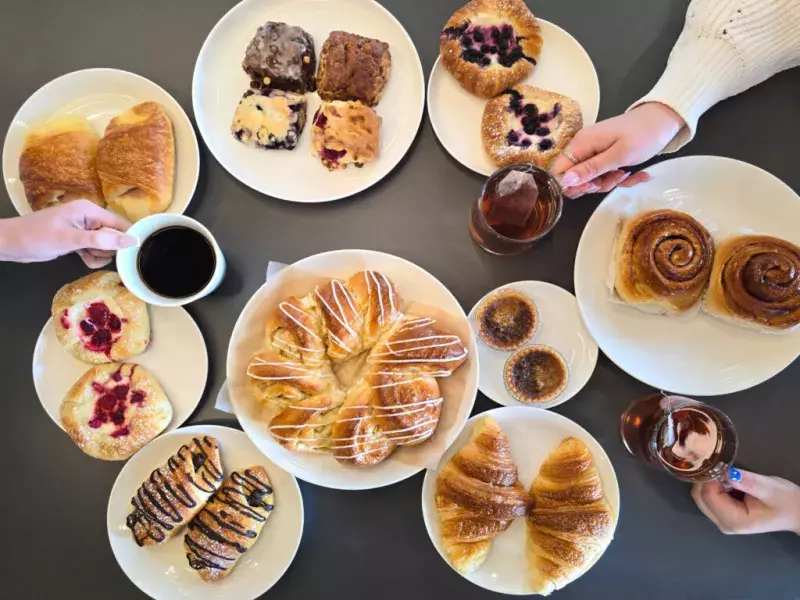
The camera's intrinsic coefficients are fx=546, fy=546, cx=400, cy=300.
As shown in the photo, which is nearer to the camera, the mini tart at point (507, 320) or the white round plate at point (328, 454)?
the white round plate at point (328, 454)

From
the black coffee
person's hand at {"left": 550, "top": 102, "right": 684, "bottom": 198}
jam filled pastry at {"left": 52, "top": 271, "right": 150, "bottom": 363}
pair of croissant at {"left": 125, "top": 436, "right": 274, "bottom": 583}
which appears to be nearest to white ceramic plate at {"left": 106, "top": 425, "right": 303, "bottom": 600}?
pair of croissant at {"left": 125, "top": 436, "right": 274, "bottom": 583}

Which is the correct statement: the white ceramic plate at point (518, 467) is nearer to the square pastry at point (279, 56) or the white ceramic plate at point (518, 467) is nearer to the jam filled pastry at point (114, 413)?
the jam filled pastry at point (114, 413)

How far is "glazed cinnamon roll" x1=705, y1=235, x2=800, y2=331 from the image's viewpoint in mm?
1358

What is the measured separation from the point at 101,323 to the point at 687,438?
1670 mm

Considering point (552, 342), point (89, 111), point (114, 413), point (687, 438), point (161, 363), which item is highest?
point (89, 111)

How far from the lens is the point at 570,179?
4.54 ft

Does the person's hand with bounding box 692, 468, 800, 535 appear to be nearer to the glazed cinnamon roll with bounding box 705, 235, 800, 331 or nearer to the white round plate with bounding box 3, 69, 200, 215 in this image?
the glazed cinnamon roll with bounding box 705, 235, 800, 331

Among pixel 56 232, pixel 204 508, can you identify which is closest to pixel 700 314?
pixel 204 508

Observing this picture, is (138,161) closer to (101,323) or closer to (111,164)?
(111,164)

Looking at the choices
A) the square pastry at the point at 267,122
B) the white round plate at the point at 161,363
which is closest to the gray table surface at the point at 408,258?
the white round plate at the point at 161,363

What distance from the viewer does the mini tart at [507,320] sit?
153 centimetres

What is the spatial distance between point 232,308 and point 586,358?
1045 mm

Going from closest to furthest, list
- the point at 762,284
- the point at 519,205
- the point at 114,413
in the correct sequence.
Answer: the point at 762,284 < the point at 519,205 < the point at 114,413

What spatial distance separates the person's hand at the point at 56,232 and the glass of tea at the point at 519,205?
36.4 inches
